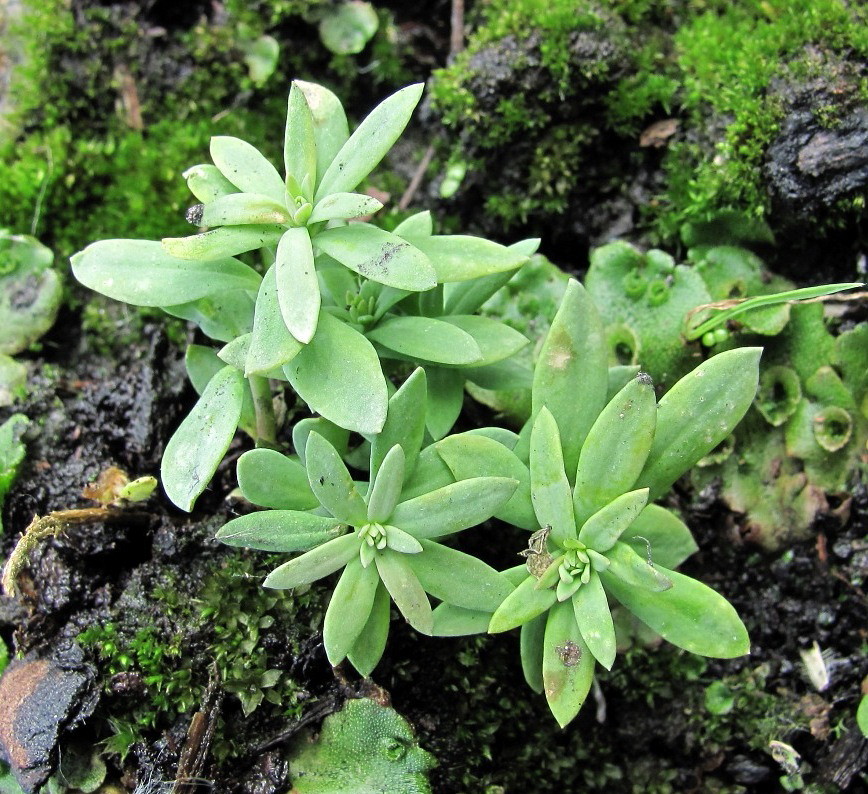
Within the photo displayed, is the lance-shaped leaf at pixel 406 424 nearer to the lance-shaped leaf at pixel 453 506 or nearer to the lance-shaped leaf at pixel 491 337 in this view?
the lance-shaped leaf at pixel 453 506

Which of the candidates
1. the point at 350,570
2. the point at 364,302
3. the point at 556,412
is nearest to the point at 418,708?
the point at 350,570

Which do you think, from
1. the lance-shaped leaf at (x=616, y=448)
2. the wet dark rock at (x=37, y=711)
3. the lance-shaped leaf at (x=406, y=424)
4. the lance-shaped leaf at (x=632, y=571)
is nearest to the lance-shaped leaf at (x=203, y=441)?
the lance-shaped leaf at (x=406, y=424)

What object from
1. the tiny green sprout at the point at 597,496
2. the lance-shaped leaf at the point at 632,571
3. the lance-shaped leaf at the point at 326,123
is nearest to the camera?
the lance-shaped leaf at the point at 632,571

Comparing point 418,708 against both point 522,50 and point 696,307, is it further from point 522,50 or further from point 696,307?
point 522,50

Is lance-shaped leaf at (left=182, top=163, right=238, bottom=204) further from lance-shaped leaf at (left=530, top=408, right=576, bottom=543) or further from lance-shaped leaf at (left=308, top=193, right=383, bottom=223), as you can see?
lance-shaped leaf at (left=530, top=408, right=576, bottom=543)

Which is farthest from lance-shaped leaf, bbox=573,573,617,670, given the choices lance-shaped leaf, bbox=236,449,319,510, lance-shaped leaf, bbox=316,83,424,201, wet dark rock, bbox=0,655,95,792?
wet dark rock, bbox=0,655,95,792

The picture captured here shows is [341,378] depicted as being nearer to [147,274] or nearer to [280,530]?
[280,530]
